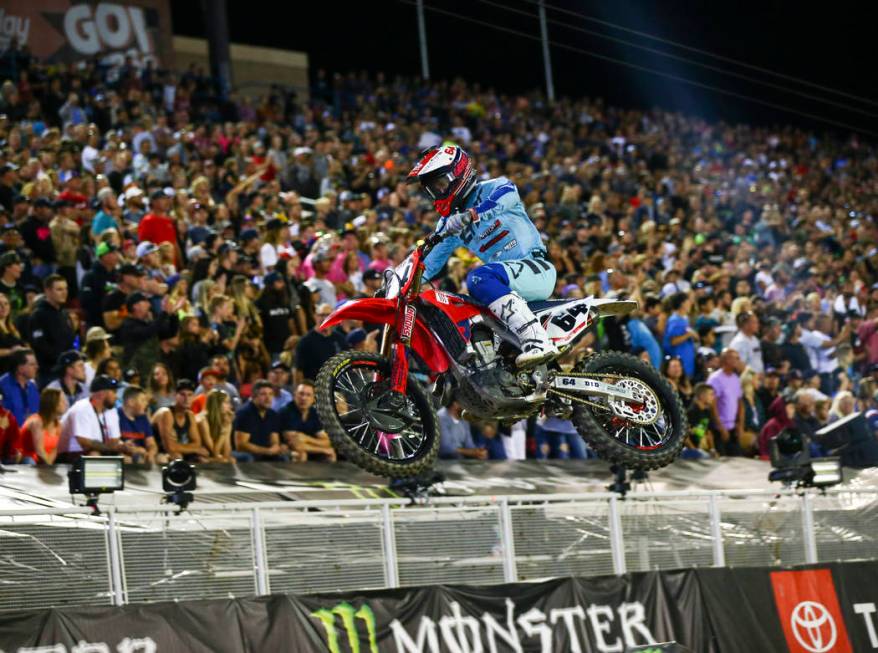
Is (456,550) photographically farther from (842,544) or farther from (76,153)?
(76,153)

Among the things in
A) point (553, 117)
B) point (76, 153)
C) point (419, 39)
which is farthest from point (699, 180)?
point (76, 153)

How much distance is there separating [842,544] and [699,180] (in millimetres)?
14303

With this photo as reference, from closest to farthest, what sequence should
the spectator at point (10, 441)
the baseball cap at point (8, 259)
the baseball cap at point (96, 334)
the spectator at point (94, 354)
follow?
the spectator at point (10, 441) → the spectator at point (94, 354) → the baseball cap at point (96, 334) → the baseball cap at point (8, 259)

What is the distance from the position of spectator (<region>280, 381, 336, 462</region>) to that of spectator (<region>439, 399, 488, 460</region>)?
1183 millimetres

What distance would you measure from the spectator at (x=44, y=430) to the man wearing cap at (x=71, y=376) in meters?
0.27

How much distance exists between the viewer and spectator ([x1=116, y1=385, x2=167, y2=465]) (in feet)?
36.5

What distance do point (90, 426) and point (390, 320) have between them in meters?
4.17

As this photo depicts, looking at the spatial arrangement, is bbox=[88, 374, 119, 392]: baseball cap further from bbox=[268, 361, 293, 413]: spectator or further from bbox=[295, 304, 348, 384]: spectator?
bbox=[295, 304, 348, 384]: spectator

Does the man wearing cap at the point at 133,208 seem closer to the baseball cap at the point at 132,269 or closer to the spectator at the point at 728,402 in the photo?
the baseball cap at the point at 132,269

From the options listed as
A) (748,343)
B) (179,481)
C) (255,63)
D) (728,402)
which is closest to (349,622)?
(179,481)

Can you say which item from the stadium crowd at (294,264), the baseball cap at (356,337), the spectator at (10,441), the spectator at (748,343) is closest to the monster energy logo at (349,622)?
the stadium crowd at (294,264)

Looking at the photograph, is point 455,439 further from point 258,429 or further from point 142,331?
point 142,331

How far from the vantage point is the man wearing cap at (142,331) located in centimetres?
1210

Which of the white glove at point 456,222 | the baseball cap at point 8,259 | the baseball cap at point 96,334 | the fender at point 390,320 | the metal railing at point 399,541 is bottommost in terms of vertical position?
the metal railing at point 399,541
